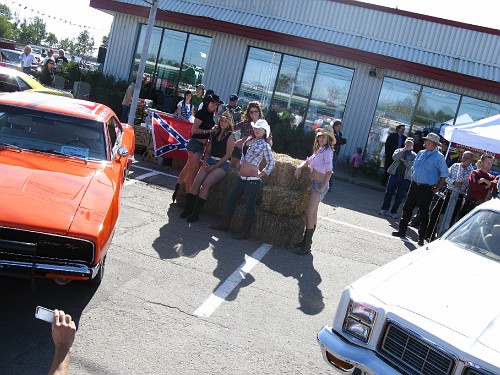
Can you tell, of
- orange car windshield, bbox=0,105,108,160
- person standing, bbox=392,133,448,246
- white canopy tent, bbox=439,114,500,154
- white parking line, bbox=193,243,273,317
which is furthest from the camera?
white canopy tent, bbox=439,114,500,154

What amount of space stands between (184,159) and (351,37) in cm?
937

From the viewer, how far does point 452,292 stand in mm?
4020

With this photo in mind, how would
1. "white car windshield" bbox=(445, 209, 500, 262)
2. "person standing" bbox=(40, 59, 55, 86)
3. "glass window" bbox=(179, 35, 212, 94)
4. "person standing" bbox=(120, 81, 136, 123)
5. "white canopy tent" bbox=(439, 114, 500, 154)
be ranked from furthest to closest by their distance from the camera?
"glass window" bbox=(179, 35, 212, 94)
"person standing" bbox=(40, 59, 55, 86)
"person standing" bbox=(120, 81, 136, 123)
"white canopy tent" bbox=(439, 114, 500, 154)
"white car windshield" bbox=(445, 209, 500, 262)

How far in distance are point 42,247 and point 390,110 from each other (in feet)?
50.7

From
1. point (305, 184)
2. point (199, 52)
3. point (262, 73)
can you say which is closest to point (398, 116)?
point (262, 73)

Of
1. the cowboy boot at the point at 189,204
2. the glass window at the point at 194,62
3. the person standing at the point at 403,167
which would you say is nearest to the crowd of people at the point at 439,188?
the person standing at the point at 403,167

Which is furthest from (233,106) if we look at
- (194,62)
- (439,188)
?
(194,62)

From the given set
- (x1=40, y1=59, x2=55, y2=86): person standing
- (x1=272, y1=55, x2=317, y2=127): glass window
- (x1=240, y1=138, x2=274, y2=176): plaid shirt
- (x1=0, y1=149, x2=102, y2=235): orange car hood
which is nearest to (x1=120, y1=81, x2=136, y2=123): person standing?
(x1=40, y1=59, x2=55, y2=86): person standing

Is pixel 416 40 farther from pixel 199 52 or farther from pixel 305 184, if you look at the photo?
pixel 305 184

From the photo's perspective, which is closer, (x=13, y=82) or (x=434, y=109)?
(x=13, y=82)

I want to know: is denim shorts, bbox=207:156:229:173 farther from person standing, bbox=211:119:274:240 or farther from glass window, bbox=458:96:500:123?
glass window, bbox=458:96:500:123

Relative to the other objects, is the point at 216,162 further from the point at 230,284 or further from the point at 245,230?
the point at 230,284

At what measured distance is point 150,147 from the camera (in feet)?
40.1

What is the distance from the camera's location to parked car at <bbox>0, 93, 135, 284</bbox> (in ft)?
14.4
